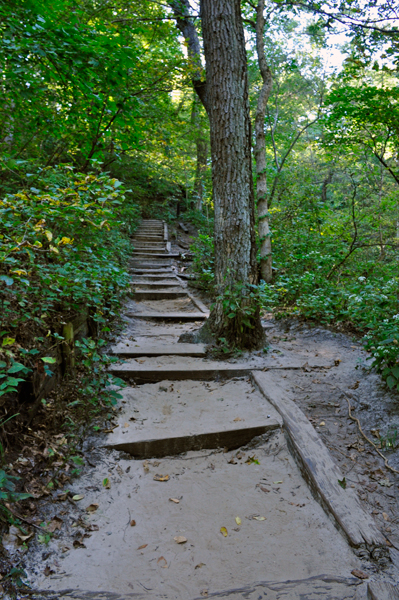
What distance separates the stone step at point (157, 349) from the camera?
402 centimetres

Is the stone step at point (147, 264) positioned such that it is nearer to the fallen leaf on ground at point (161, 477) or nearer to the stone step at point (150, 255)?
the stone step at point (150, 255)

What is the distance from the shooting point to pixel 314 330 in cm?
501

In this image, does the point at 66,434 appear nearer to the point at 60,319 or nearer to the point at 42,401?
the point at 42,401

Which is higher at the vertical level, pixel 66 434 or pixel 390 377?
pixel 390 377

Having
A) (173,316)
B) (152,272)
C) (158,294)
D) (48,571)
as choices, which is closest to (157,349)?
(173,316)


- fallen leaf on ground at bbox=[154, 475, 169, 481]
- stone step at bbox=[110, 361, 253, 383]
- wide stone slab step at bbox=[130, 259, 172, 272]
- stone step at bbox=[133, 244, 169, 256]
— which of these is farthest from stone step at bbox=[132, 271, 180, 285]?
fallen leaf on ground at bbox=[154, 475, 169, 481]

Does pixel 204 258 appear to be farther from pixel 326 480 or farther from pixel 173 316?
pixel 326 480

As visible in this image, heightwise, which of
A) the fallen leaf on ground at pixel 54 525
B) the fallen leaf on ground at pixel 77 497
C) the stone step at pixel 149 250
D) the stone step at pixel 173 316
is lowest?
the fallen leaf on ground at pixel 77 497

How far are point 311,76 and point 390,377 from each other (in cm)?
1463

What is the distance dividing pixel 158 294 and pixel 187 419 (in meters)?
4.71

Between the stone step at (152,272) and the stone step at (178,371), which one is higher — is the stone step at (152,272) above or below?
above

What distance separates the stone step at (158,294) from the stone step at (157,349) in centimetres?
292

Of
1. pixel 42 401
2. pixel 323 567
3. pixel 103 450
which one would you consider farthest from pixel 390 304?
pixel 42 401

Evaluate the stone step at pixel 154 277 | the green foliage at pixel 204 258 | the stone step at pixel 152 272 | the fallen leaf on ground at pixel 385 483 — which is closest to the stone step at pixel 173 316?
the green foliage at pixel 204 258
